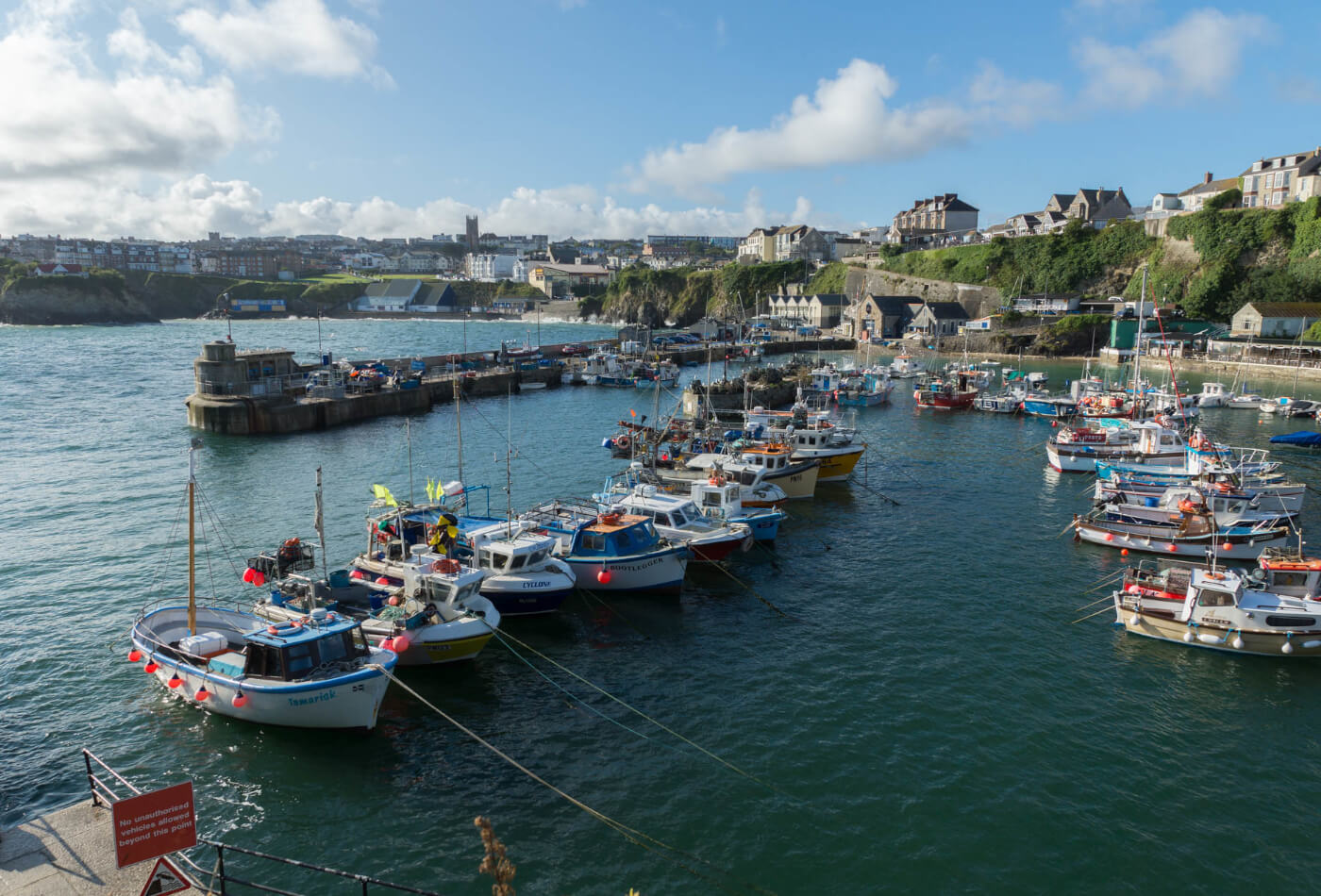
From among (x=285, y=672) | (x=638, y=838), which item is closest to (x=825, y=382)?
(x=285, y=672)

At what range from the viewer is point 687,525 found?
101 ft

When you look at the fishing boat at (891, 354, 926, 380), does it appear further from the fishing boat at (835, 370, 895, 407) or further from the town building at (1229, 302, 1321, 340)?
the town building at (1229, 302, 1321, 340)

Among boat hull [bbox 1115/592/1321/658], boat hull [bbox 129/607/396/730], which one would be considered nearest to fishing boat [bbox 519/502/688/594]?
boat hull [bbox 129/607/396/730]

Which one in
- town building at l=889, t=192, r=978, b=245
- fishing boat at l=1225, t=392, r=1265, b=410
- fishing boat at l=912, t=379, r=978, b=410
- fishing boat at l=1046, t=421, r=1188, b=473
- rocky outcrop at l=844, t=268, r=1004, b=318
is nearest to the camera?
fishing boat at l=1046, t=421, r=1188, b=473

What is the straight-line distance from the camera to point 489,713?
20625mm

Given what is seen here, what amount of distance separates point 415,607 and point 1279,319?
342 ft

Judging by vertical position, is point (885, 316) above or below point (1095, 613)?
above

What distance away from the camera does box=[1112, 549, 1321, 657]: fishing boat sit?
76.1ft

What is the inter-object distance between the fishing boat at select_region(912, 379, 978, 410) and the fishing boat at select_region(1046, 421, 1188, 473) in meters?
22.3

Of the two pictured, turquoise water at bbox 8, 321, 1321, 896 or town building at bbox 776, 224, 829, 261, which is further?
town building at bbox 776, 224, 829, 261

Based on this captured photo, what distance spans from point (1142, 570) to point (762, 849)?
712 inches

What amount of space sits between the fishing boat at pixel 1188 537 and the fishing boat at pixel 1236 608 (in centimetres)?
720

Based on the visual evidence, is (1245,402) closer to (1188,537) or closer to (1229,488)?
(1229,488)

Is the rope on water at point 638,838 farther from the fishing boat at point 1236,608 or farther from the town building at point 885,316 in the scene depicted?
the town building at point 885,316
